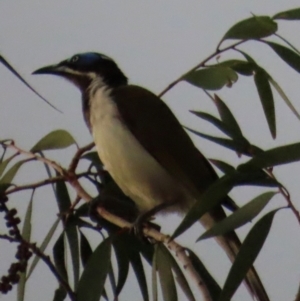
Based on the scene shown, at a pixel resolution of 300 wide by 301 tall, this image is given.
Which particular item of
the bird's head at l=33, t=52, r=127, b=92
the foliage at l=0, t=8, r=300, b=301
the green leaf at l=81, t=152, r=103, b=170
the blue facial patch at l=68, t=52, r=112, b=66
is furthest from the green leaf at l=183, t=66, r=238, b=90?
the blue facial patch at l=68, t=52, r=112, b=66

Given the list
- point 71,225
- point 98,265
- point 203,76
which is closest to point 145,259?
point 71,225

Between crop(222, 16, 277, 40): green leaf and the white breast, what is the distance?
638mm

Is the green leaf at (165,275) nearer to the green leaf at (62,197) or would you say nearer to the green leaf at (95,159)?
the green leaf at (62,197)

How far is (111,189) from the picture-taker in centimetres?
244

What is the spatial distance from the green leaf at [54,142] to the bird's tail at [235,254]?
0.42 m

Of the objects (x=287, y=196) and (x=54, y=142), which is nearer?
(x=287, y=196)

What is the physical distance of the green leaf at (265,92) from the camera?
1.87m

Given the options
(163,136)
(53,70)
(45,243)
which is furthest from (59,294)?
(53,70)

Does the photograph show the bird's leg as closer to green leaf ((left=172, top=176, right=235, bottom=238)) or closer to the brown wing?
the brown wing

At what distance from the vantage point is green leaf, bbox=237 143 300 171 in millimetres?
1482

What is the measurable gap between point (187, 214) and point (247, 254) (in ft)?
0.41

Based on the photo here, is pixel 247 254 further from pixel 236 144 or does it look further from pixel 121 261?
pixel 121 261

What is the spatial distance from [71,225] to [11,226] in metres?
0.50

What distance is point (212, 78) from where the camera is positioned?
1.88m
